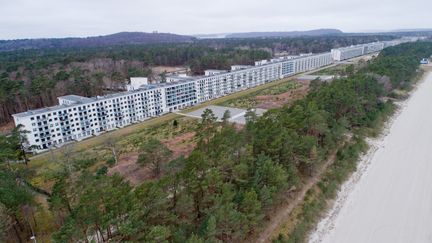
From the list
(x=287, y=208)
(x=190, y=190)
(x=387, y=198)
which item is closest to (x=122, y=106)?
(x=190, y=190)

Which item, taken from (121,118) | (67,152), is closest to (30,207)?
(67,152)

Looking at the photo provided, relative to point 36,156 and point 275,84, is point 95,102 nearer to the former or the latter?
point 36,156

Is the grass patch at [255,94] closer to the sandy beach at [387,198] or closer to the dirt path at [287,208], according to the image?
the sandy beach at [387,198]

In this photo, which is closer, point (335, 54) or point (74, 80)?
point (74, 80)

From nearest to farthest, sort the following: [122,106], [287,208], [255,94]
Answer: [287,208]
[122,106]
[255,94]

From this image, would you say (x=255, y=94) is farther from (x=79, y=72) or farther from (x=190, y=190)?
(x=190, y=190)

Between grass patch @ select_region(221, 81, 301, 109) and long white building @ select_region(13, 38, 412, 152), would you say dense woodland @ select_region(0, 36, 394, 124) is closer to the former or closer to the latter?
long white building @ select_region(13, 38, 412, 152)
